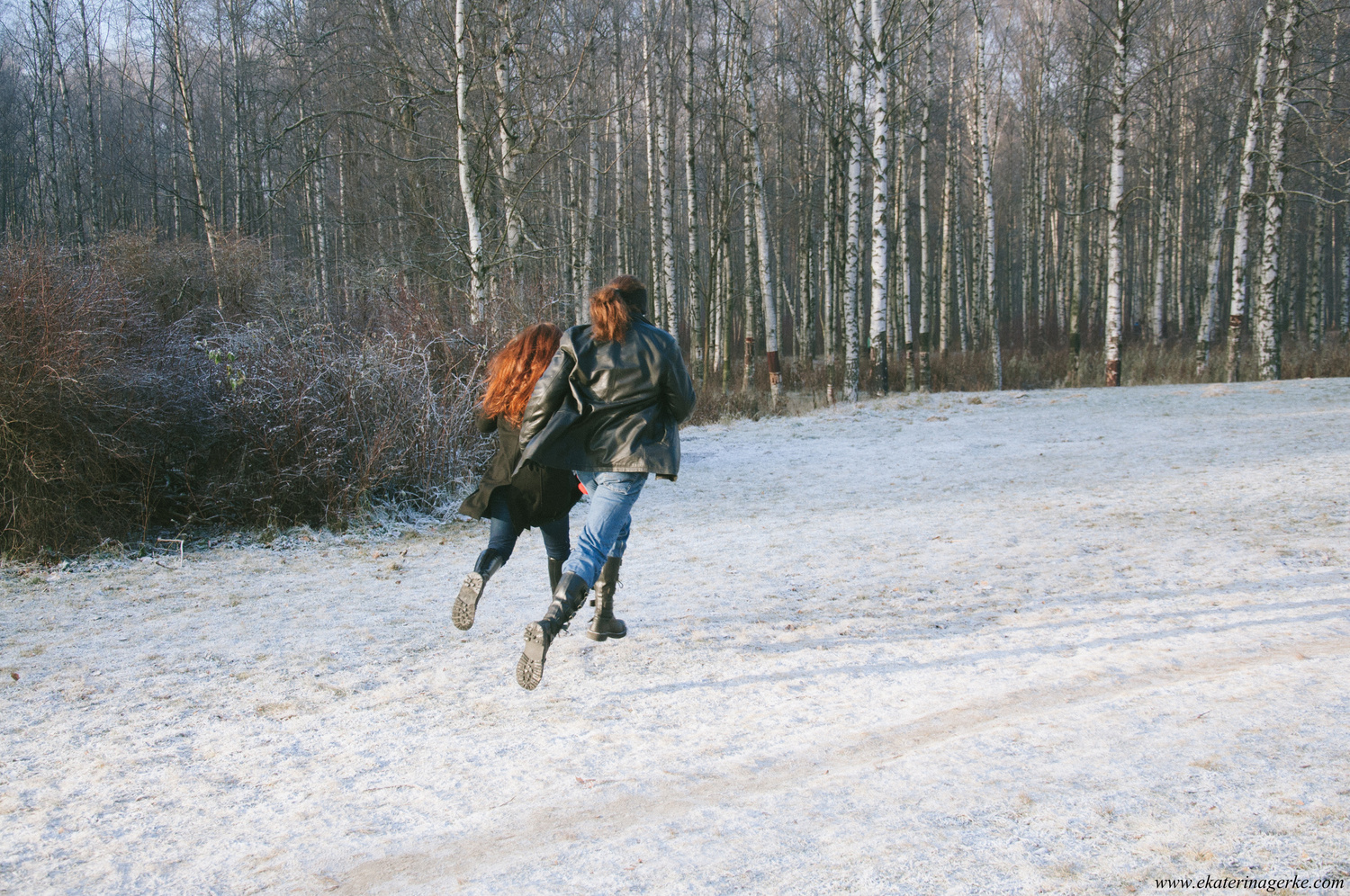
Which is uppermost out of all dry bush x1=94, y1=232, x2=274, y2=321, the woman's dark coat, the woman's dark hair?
dry bush x1=94, y1=232, x2=274, y2=321

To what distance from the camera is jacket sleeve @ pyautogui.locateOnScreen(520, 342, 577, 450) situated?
4.11 meters

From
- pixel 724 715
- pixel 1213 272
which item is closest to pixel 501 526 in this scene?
pixel 724 715

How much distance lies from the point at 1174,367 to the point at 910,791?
67.1ft

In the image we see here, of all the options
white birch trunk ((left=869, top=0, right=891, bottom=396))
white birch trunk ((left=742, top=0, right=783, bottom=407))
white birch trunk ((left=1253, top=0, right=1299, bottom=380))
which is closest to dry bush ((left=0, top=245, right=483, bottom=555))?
white birch trunk ((left=742, top=0, right=783, bottom=407))

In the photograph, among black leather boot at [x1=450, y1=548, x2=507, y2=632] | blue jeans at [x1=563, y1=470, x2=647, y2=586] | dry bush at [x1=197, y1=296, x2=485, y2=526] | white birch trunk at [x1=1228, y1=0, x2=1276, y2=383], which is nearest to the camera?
blue jeans at [x1=563, y1=470, x2=647, y2=586]

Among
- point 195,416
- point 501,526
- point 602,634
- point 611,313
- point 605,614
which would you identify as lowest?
point 602,634

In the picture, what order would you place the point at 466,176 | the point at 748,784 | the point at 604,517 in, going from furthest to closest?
the point at 466,176
the point at 604,517
the point at 748,784

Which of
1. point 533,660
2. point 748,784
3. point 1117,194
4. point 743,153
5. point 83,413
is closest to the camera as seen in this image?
point 748,784

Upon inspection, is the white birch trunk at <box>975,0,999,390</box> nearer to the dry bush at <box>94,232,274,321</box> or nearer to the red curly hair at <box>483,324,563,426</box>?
the dry bush at <box>94,232,274,321</box>

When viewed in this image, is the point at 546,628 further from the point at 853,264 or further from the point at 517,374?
the point at 853,264

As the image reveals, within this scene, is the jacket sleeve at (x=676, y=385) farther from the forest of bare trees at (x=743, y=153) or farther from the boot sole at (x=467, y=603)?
the forest of bare trees at (x=743, y=153)

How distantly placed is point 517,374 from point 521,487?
23.6 inches

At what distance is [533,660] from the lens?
368 cm

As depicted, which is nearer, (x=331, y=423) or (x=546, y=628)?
(x=546, y=628)
